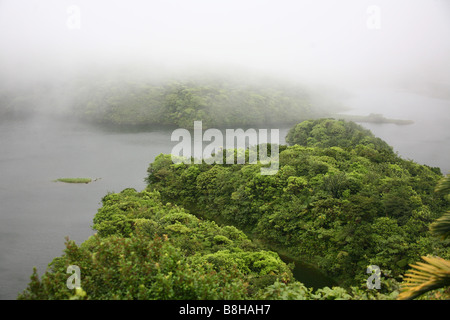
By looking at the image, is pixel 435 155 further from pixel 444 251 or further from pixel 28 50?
pixel 28 50

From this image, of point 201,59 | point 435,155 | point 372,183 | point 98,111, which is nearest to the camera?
point 372,183

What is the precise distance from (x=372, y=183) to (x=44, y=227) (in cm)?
2803

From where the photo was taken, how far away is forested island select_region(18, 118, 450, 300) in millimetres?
8812

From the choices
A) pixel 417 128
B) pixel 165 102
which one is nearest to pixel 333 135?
pixel 417 128

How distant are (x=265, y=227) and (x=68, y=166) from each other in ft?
111

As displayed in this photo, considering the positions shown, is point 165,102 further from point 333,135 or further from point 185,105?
point 333,135

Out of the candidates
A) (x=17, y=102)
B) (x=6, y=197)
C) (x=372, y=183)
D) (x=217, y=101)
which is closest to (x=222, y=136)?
(x=217, y=101)

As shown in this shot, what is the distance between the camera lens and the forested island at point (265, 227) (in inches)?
347

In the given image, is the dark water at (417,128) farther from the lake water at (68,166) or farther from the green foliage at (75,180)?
the green foliage at (75,180)

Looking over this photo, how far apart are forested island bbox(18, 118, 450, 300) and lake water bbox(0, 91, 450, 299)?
376 cm

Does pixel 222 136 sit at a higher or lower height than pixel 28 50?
lower

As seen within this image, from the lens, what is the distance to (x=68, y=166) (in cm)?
5081

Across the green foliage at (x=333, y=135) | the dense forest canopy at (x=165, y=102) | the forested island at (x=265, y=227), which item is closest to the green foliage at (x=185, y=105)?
the dense forest canopy at (x=165, y=102)

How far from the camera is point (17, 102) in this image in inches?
3804
